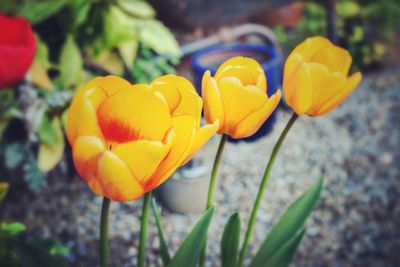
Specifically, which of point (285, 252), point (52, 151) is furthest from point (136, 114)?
point (52, 151)

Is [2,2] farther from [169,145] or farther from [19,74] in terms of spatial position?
[169,145]

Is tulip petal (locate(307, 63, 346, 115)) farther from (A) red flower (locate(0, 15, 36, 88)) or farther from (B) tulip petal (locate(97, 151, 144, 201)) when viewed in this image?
(A) red flower (locate(0, 15, 36, 88))

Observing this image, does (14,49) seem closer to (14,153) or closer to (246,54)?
(14,153)

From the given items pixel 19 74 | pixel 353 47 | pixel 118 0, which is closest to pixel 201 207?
pixel 118 0

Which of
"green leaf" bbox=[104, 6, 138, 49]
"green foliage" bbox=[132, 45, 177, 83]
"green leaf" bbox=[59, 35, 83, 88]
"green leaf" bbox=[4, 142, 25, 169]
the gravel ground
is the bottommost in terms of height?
the gravel ground

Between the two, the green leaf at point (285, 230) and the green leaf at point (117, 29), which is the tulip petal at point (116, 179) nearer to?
the green leaf at point (285, 230)

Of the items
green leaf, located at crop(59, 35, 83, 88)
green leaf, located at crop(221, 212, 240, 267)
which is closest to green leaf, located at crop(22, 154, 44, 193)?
green leaf, located at crop(59, 35, 83, 88)

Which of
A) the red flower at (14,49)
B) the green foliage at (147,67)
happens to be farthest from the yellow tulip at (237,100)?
the green foliage at (147,67)

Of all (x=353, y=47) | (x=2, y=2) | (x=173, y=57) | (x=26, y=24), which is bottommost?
(x=353, y=47)
